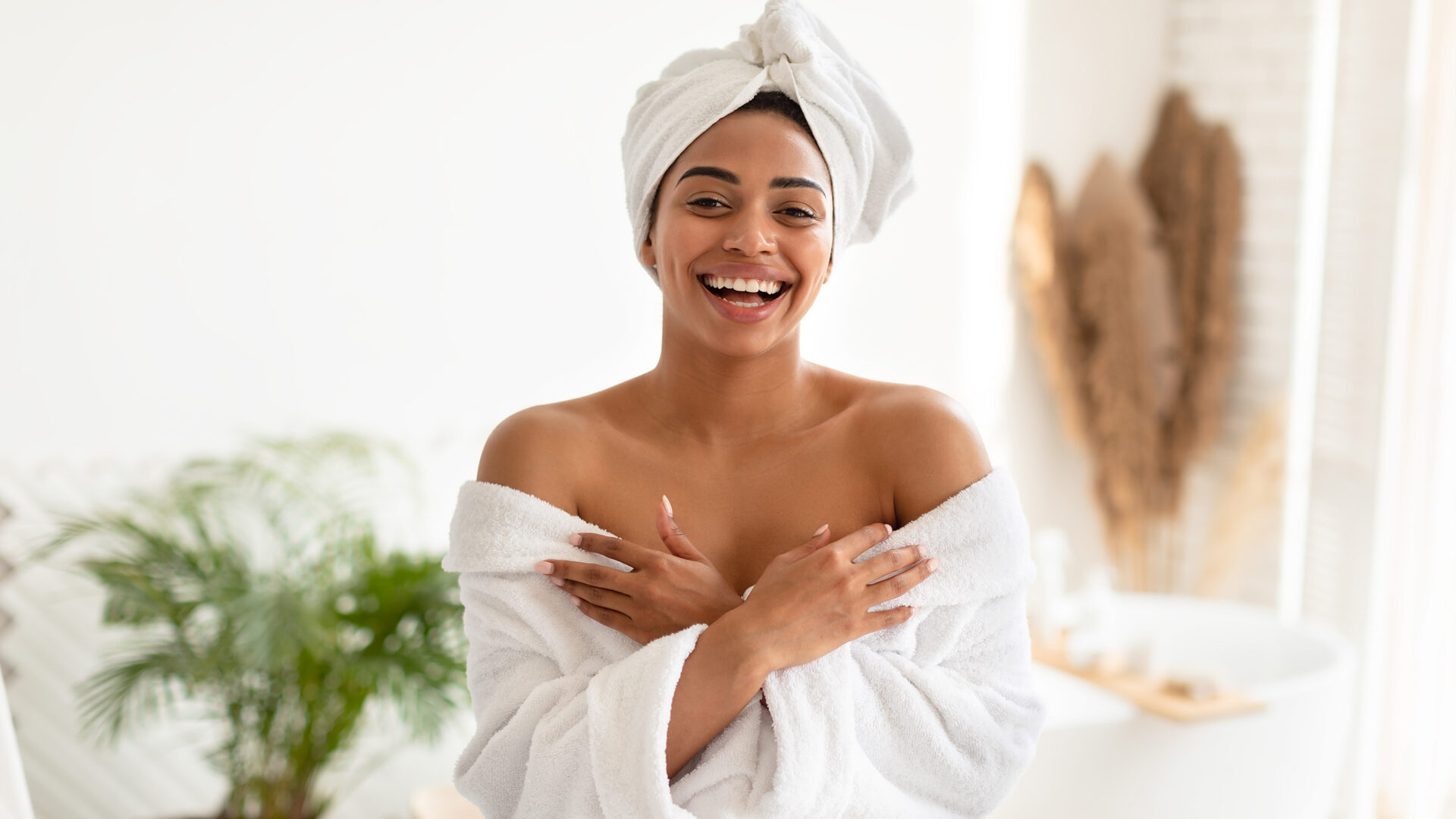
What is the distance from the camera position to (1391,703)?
9.98ft

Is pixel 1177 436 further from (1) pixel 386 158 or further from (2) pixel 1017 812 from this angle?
(1) pixel 386 158

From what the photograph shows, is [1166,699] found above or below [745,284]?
below

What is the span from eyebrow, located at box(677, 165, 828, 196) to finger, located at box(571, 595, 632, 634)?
1.34 feet

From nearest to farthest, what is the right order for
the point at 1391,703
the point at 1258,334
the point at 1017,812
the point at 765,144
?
the point at 765,144, the point at 1017,812, the point at 1391,703, the point at 1258,334

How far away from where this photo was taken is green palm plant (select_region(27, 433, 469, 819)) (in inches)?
97.0

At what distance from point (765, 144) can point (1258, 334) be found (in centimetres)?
291

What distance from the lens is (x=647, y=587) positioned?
3.69 ft

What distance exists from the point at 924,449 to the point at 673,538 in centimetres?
27

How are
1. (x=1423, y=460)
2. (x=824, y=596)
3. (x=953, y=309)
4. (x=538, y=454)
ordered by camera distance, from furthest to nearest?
(x=953, y=309)
(x=1423, y=460)
(x=538, y=454)
(x=824, y=596)

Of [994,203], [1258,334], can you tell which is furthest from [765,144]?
[1258,334]

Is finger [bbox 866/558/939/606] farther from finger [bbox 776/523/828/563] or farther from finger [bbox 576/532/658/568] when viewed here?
finger [bbox 576/532/658/568]

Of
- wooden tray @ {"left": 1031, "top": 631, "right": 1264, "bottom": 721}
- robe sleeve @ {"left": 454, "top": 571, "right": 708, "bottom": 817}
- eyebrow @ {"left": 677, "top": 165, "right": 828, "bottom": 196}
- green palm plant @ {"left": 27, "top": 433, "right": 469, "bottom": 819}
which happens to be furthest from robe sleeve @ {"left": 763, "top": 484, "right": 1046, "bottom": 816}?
green palm plant @ {"left": 27, "top": 433, "right": 469, "bottom": 819}

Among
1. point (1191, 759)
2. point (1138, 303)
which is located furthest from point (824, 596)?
point (1138, 303)

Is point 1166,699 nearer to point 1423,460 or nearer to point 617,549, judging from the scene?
point 1423,460
